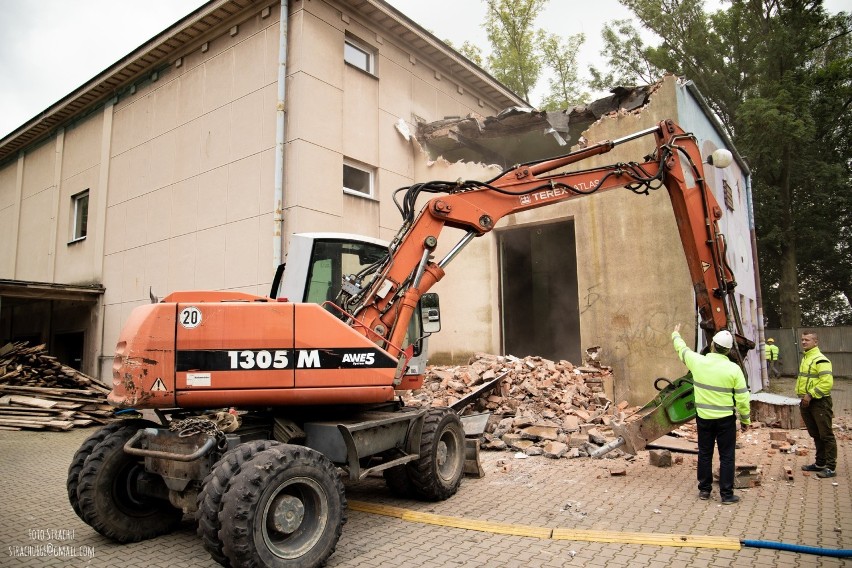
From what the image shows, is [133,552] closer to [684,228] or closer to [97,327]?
[684,228]

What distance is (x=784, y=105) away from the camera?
21578 mm

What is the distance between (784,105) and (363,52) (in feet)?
56.3

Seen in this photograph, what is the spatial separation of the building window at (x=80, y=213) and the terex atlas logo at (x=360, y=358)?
15711mm

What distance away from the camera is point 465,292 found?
45.6 feet

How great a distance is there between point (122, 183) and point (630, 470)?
1503 centimetres

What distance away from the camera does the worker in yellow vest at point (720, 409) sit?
19.4ft

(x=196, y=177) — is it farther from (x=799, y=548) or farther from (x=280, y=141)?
(x=799, y=548)

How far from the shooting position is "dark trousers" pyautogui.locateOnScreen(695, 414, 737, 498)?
5.85m

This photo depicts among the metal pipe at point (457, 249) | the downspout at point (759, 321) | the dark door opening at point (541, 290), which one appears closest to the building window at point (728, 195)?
the downspout at point (759, 321)

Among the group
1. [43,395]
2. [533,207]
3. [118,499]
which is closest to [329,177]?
[533,207]

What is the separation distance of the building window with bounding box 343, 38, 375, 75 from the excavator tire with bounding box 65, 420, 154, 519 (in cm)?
1004

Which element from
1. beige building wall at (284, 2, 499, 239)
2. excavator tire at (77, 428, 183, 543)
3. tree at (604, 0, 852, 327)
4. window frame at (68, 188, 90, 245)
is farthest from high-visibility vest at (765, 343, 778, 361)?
window frame at (68, 188, 90, 245)

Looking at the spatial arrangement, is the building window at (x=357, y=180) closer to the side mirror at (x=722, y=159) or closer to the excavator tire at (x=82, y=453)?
the excavator tire at (x=82, y=453)

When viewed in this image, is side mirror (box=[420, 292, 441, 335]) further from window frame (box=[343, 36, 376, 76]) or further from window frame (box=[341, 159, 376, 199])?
window frame (box=[343, 36, 376, 76])
